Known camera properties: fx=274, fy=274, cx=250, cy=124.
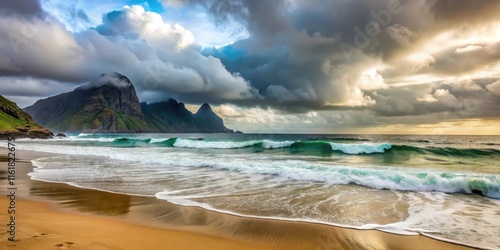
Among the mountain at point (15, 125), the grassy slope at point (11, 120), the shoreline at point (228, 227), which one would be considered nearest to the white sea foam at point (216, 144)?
the shoreline at point (228, 227)

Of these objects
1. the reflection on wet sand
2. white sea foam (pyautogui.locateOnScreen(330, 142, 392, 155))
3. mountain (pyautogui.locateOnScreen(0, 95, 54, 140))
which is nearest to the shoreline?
the reflection on wet sand

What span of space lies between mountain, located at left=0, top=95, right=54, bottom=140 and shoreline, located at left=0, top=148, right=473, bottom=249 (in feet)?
244

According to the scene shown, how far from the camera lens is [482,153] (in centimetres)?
2612

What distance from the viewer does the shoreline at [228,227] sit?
4941 mm

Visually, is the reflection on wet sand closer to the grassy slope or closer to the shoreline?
the shoreline

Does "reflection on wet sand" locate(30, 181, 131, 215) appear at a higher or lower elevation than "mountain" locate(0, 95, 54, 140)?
lower

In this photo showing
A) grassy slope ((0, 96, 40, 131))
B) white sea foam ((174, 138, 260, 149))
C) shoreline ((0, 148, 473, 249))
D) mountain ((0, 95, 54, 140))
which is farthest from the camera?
grassy slope ((0, 96, 40, 131))

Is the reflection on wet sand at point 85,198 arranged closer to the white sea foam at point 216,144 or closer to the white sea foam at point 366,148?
the white sea foam at point 366,148

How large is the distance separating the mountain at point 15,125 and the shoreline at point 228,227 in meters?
74.5

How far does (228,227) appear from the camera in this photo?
573cm

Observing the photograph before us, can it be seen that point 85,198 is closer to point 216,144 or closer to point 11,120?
point 216,144

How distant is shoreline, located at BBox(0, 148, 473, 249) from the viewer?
4941mm

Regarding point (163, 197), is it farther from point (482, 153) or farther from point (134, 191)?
point (482, 153)

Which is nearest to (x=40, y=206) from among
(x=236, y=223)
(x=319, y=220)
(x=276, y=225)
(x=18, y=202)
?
(x=18, y=202)
